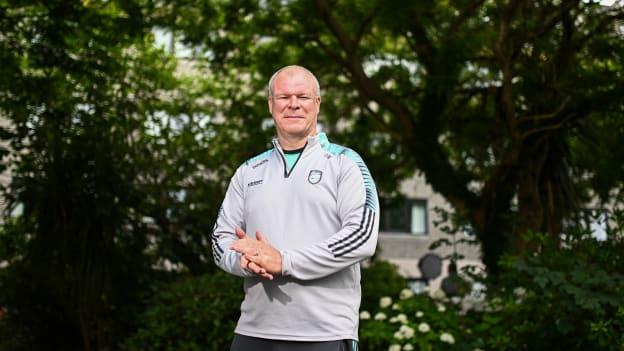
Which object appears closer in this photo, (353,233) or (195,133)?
(353,233)

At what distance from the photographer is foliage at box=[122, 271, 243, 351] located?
8703mm

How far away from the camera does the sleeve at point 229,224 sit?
10.1 feet

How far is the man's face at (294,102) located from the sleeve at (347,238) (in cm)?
22

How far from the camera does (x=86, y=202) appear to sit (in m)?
9.78

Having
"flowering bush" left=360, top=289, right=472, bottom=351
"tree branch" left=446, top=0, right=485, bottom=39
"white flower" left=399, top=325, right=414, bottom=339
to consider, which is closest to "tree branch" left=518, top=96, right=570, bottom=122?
"tree branch" left=446, top=0, right=485, bottom=39

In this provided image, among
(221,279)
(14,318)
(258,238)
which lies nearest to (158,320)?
(221,279)

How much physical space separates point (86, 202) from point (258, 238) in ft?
23.7

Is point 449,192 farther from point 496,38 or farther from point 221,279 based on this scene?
point 221,279

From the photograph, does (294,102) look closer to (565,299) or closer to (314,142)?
(314,142)

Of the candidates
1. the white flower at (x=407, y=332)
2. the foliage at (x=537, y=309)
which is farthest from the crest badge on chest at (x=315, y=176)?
the white flower at (x=407, y=332)

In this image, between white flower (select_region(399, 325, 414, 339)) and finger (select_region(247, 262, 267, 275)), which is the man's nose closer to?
finger (select_region(247, 262, 267, 275))

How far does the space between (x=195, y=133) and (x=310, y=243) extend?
980cm

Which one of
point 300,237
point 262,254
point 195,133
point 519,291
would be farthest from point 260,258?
point 195,133

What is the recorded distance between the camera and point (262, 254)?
2889mm
